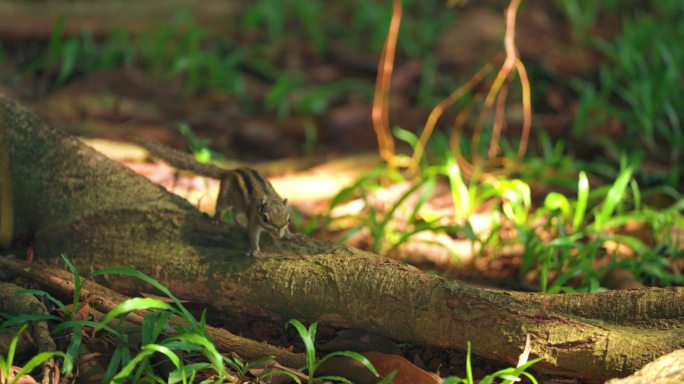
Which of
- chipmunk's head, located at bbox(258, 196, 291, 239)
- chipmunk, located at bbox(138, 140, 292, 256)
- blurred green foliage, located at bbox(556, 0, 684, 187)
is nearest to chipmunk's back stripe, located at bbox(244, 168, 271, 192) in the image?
chipmunk, located at bbox(138, 140, 292, 256)

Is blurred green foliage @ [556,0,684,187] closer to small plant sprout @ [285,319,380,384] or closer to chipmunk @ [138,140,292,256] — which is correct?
chipmunk @ [138,140,292,256]

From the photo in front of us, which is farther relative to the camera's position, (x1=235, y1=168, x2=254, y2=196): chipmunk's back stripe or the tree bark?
(x1=235, y1=168, x2=254, y2=196): chipmunk's back stripe

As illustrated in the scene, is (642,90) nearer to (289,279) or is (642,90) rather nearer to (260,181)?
(260,181)

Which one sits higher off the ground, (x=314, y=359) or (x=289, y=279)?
(x=289, y=279)

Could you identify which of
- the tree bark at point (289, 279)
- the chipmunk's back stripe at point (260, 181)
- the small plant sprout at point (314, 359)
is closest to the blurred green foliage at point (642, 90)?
the tree bark at point (289, 279)

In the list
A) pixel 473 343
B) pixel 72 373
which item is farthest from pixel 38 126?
pixel 473 343

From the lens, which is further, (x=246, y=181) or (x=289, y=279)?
(x=246, y=181)

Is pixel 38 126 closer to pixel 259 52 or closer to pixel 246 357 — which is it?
pixel 246 357

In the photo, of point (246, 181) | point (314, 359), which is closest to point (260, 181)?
point (246, 181)

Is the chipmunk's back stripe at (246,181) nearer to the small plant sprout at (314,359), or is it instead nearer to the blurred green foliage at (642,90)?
the small plant sprout at (314,359)
